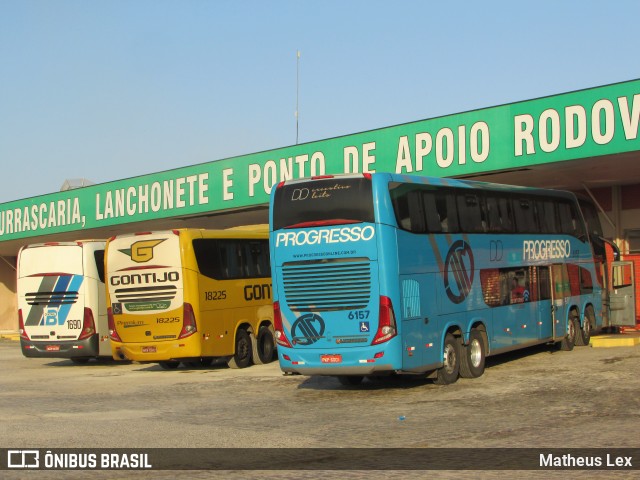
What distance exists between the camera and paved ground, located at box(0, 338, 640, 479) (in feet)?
38.5

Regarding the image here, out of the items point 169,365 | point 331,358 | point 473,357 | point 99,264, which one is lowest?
point 169,365

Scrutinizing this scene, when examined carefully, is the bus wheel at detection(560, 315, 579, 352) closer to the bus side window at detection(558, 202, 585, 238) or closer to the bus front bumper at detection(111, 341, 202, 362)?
the bus side window at detection(558, 202, 585, 238)

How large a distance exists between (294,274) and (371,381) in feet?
11.7

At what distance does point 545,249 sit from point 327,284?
6941mm

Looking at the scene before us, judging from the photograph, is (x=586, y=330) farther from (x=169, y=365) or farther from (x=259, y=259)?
(x=169, y=365)

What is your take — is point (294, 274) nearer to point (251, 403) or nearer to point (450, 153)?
point (251, 403)

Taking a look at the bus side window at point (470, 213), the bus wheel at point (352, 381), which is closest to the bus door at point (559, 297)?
the bus side window at point (470, 213)

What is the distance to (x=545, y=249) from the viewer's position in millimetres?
21734

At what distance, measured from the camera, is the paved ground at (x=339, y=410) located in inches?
462

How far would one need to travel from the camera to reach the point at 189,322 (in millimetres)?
21953

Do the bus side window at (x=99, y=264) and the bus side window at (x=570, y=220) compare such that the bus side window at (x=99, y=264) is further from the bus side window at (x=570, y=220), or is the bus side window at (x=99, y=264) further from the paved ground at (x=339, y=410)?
the bus side window at (x=570, y=220)

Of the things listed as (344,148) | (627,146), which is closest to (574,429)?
(627,146)

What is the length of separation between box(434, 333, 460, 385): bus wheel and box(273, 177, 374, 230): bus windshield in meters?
3.13

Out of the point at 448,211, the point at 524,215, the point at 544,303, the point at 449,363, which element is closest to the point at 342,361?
the point at 449,363
